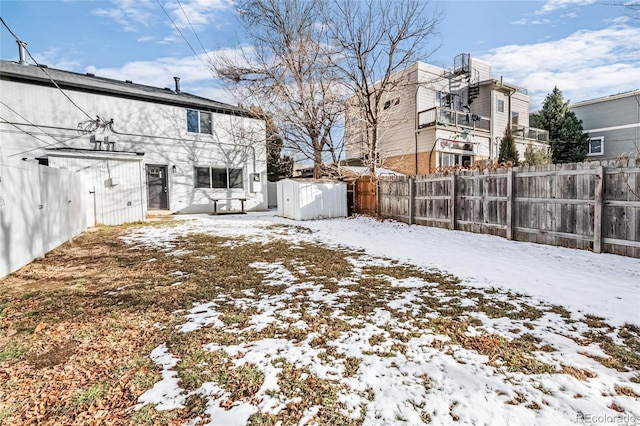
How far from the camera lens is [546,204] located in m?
6.42

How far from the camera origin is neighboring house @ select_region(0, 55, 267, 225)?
10.8 meters

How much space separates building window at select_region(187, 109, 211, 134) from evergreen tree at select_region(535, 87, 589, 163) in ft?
75.7

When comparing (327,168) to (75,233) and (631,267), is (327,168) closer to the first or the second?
(75,233)

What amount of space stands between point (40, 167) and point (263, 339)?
19.9ft

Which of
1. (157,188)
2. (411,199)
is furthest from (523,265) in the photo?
(157,188)

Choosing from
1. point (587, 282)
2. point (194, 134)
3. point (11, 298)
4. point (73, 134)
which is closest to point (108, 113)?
point (73, 134)

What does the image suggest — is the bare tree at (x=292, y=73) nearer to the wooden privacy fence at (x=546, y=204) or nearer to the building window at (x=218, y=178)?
the building window at (x=218, y=178)

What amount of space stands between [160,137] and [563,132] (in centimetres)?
2616

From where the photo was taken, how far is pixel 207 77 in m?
15.0

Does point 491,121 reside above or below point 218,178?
above

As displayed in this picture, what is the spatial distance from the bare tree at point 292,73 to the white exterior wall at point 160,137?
1819 mm

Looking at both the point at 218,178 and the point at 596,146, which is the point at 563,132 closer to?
the point at 596,146

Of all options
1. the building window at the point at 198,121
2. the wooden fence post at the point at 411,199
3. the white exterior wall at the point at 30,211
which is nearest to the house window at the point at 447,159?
the wooden fence post at the point at 411,199

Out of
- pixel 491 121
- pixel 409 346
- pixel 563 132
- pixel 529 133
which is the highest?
pixel 491 121
